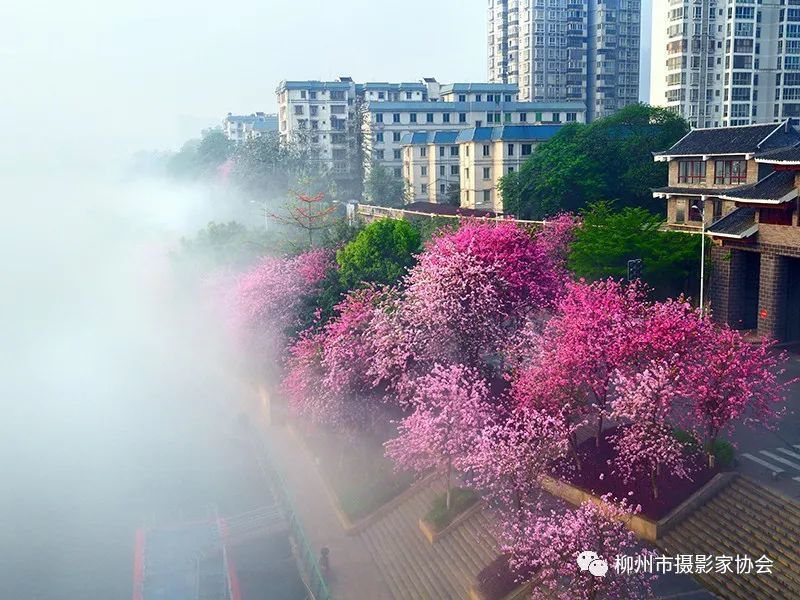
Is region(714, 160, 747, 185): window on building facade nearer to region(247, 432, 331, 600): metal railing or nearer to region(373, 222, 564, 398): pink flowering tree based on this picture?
region(373, 222, 564, 398): pink flowering tree

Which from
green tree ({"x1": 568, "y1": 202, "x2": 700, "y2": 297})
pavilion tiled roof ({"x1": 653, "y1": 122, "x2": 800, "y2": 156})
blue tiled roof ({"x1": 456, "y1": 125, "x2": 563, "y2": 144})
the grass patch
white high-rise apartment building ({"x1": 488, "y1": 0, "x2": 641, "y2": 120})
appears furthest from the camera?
white high-rise apartment building ({"x1": 488, "y1": 0, "x2": 641, "y2": 120})

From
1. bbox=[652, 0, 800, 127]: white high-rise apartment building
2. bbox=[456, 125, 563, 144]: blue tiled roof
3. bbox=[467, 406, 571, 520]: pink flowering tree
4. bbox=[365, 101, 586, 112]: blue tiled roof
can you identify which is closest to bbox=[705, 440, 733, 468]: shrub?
bbox=[467, 406, 571, 520]: pink flowering tree

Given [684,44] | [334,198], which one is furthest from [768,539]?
[684,44]

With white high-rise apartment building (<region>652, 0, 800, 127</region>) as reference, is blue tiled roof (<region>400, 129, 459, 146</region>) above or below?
below

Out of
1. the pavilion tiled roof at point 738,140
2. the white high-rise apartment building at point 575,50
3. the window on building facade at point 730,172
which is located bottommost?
the window on building facade at point 730,172

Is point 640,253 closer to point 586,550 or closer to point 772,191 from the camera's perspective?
point 772,191

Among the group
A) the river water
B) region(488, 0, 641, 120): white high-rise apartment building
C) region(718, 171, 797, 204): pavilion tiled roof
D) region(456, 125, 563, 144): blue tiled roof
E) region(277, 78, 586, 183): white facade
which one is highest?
region(488, 0, 641, 120): white high-rise apartment building

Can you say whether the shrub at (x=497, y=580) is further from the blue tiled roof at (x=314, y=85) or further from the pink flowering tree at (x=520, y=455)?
the blue tiled roof at (x=314, y=85)

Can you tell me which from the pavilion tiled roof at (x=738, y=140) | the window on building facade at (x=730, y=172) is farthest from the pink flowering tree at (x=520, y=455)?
the pavilion tiled roof at (x=738, y=140)
